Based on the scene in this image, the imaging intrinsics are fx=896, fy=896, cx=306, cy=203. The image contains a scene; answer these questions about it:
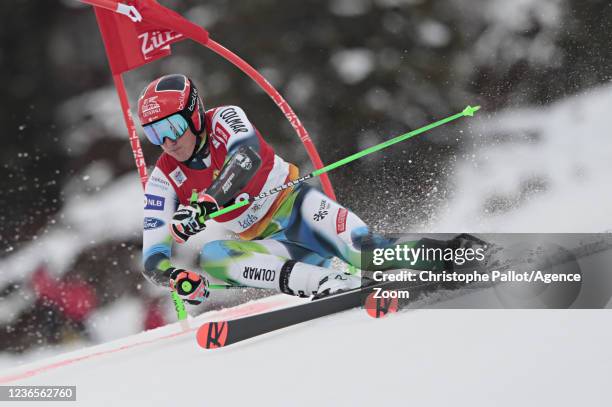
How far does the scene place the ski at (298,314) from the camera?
323 centimetres

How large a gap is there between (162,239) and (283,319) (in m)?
0.68

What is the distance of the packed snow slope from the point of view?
7.18ft

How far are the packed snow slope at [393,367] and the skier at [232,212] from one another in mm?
303

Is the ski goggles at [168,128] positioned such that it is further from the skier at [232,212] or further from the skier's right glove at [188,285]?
the skier's right glove at [188,285]

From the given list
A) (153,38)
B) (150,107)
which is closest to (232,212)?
(150,107)

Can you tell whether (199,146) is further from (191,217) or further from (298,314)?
(298,314)

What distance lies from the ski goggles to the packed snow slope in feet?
2.82

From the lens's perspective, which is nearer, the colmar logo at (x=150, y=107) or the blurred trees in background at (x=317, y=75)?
the colmar logo at (x=150, y=107)

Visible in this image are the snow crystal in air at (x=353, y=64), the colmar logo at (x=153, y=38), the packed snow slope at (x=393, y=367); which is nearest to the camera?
the packed snow slope at (x=393, y=367)

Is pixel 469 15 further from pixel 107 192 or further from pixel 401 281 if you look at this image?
pixel 401 281

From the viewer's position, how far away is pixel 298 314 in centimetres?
337

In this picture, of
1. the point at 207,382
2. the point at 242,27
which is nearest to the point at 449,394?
the point at 207,382

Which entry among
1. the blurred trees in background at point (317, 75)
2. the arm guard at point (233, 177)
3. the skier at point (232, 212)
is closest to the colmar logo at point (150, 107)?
the skier at point (232, 212)

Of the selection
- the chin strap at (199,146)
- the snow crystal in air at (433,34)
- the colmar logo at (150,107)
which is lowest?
the chin strap at (199,146)
